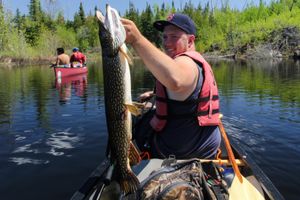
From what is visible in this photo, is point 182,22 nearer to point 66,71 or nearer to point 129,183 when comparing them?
point 129,183

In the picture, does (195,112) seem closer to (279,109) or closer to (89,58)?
(279,109)

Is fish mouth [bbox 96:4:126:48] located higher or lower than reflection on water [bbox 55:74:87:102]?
higher

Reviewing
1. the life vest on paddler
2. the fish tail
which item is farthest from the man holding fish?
the fish tail

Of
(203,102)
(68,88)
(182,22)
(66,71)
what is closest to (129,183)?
(203,102)

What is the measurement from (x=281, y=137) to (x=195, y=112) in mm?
6226

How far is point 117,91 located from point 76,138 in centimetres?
660

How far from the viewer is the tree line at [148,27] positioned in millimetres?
55250

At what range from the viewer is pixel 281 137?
9039 millimetres

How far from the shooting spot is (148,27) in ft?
298

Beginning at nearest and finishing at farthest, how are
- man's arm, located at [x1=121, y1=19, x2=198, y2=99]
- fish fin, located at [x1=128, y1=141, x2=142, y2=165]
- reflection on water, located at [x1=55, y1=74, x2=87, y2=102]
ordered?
man's arm, located at [x1=121, y1=19, x2=198, y2=99]
fish fin, located at [x1=128, y1=141, x2=142, y2=165]
reflection on water, located at [x1=55, y1=74, x2=87, y2=102]

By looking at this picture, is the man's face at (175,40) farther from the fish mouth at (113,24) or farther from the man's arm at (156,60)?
the fish mouth at (113,24)

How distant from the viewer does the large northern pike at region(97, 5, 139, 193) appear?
2.75 meters

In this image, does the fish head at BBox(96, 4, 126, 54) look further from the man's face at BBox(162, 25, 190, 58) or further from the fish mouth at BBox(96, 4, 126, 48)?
the man's face at BBox(162, 25, 190, 58)

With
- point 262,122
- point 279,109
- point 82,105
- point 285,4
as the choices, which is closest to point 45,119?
point 82,105
